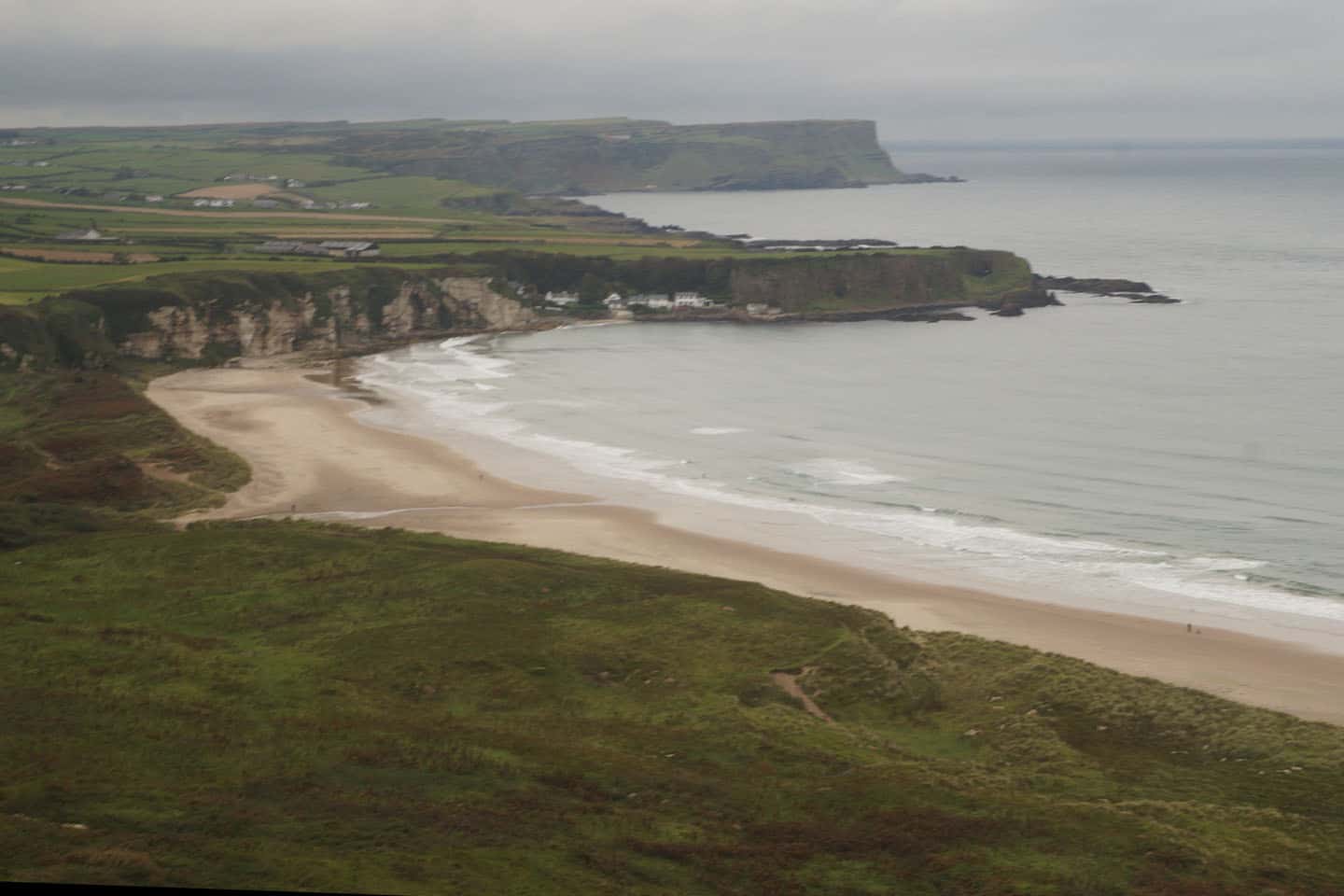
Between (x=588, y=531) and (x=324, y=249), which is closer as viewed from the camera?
(x=588, y=531)

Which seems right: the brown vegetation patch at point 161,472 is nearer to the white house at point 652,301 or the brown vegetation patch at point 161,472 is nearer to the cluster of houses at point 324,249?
the cluster of houses at point 324,249

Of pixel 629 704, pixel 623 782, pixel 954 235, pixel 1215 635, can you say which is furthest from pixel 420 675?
pixel 954 235

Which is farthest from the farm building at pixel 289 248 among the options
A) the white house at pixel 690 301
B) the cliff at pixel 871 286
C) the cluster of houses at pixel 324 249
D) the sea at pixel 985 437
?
the cliff at pixel 871 286

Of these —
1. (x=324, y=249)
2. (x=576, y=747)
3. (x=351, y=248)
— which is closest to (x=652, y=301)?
(x=351, y=248)

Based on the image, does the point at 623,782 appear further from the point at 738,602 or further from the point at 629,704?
the point at 738,602

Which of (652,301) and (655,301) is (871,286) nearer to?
(655,301)

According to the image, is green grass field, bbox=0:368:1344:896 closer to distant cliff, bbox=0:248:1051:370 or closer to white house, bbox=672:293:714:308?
distant cliff, bbox=0:248:1051:370
